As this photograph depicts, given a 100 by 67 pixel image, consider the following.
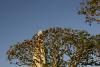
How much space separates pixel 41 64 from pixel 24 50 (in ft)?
10.0

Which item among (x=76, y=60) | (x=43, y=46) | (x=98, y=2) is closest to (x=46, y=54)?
(x=43, y=46)

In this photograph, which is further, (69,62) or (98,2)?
(69,62)

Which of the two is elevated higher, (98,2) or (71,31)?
(71,31)

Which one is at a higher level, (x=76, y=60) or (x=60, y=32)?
(x=60, y=32)

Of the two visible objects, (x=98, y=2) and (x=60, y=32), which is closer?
(x=98, y=2)

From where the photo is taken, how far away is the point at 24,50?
1853 inches

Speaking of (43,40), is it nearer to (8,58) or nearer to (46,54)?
(46,54)

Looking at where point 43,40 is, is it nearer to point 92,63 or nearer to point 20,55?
point 20,55

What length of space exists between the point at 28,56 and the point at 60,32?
5.47m

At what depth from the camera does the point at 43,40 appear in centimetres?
4669

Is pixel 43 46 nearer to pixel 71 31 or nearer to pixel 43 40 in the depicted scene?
pixel 43 40

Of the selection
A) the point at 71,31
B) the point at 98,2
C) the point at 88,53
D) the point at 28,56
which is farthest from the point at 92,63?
the point at 98,2

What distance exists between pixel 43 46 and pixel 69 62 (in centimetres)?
412

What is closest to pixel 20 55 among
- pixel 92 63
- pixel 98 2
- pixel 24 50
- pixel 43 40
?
pixel 24 50
